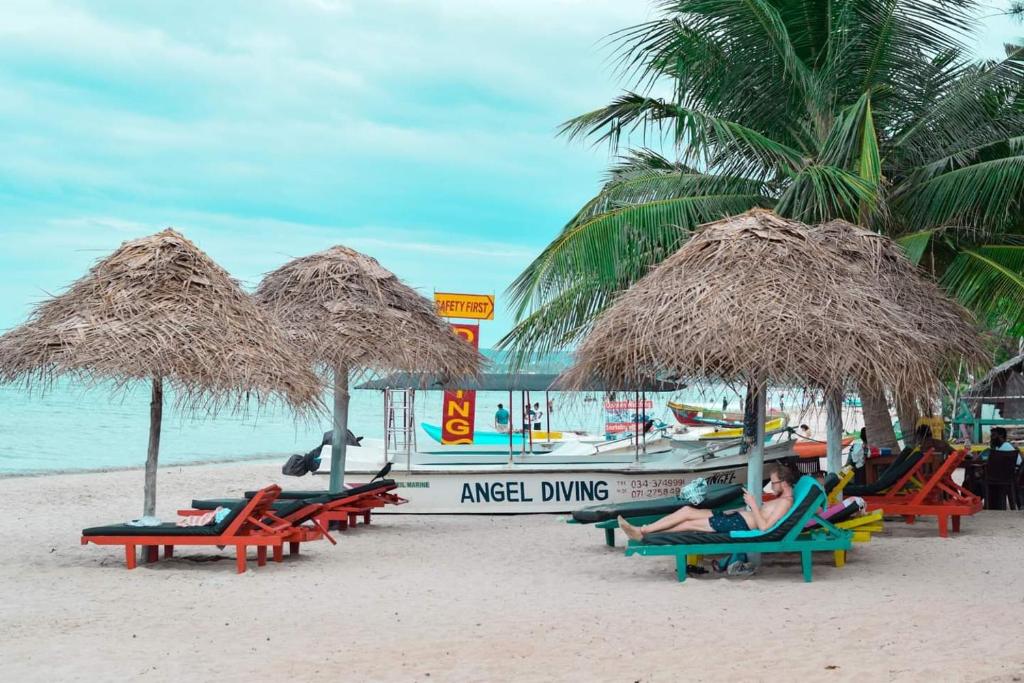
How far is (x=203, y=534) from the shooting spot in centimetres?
931

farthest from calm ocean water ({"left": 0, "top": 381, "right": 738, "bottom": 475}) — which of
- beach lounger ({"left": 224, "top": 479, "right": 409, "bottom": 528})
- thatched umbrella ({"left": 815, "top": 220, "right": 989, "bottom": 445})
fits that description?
thatched umbrella ({"left": 815, "top": 220, "right": 989, "bottom": 445})

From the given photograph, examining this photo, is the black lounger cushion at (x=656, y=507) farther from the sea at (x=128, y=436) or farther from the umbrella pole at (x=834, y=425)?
the sea at (x=128, y=436)

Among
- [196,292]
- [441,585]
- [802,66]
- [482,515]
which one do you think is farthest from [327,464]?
[802,66]

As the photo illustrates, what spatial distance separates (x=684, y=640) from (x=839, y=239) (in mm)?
5031

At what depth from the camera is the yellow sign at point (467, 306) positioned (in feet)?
55.9

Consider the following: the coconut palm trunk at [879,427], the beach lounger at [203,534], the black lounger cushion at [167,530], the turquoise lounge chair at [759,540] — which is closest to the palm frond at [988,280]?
the coconut palm trunk at [879,427]

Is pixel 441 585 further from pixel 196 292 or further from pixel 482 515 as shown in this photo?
pixel 482 515

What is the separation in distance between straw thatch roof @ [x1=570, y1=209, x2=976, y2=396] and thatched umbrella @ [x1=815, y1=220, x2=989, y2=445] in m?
0.11

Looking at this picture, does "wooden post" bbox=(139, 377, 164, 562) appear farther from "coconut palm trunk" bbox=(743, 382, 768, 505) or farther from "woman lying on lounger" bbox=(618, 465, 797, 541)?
"coconut palm trunk" bbox=(743, 382, 768, 505)

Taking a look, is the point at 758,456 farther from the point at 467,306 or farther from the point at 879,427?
the point at 467,306

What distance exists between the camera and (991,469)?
1406 centimetres

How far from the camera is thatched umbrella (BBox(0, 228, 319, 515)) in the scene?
9328 millimetres

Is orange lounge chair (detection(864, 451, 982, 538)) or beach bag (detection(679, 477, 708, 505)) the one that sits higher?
beach bag (detection(679, 477, 708, 505))

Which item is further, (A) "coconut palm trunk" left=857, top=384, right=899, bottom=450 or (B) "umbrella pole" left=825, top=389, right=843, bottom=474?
(A) "coconut palm trunk" left=857, top=384, right=899, bottom=450
